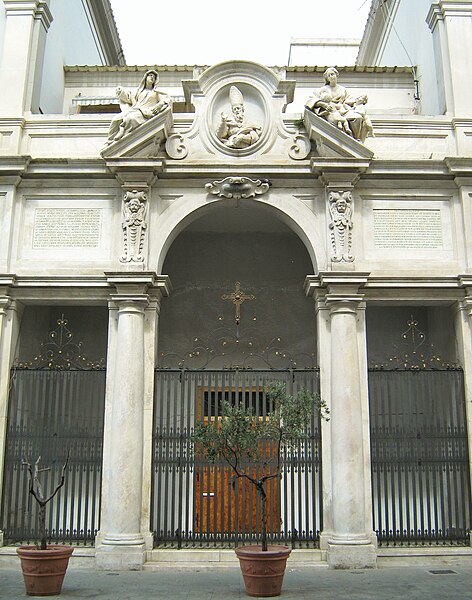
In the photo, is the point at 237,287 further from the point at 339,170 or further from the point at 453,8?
the point at 453,8

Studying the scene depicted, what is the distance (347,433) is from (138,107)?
23.8ft

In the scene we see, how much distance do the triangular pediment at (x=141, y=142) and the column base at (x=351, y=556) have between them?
776cm

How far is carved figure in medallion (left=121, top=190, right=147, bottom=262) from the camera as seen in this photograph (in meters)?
13.6

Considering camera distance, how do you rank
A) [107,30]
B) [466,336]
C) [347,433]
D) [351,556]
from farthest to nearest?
[107,30], [466,336], [347,433], [351,556]

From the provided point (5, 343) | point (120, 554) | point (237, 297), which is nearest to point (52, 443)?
point (5, 343)

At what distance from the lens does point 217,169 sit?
1402 cm

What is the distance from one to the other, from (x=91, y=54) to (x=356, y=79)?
8077mm

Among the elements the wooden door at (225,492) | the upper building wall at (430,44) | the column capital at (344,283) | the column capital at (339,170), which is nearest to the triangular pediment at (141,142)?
the column capital at (339,170)

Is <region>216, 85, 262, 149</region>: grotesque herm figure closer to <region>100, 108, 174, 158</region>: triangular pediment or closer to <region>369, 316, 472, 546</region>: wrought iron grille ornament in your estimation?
<region>100, 108, 174, 158</region>: triangular pediment

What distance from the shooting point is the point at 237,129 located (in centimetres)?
1427

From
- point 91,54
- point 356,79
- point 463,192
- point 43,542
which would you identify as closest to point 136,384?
point 43,542

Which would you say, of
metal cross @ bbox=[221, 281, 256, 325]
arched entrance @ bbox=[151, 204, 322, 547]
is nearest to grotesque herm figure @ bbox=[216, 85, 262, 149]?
arched entrance @ bbox=[151, 204, 322, 547]

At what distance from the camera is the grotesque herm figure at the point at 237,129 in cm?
1419

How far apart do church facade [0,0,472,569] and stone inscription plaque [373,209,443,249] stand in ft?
0.13
